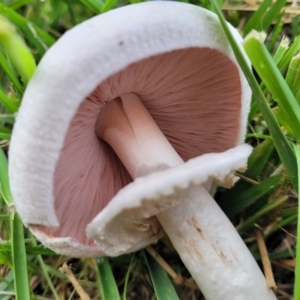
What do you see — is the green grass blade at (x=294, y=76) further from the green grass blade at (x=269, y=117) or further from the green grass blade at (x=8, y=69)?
the green grass blade at (x=8, y=69)

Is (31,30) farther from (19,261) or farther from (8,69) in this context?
(19,261)

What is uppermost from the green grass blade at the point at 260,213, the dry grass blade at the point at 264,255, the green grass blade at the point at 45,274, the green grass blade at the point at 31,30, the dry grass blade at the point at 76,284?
the green grass blade at the point at 31,30

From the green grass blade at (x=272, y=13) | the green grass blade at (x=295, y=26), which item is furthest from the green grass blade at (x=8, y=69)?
the green grass blade at (x=295, y=26)

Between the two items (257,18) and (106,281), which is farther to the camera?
(257,18)

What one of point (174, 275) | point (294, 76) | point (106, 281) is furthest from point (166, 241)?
point (294, 76)

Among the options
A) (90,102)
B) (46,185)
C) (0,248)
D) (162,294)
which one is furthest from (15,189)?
(162,294)

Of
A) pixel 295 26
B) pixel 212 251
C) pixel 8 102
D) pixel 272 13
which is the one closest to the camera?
pixel 212 251
